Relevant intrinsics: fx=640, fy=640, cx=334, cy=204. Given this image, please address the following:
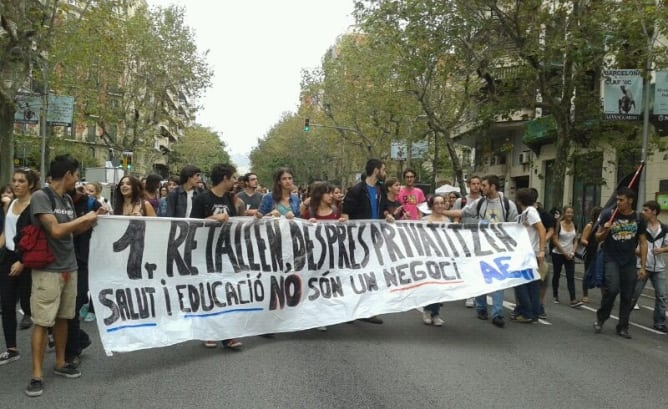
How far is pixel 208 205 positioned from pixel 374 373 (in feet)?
7.68

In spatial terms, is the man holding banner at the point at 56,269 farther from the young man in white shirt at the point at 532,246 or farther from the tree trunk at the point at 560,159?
the tree trunk at the point at 560,159

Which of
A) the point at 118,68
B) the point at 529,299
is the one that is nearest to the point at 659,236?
the point at 529,299

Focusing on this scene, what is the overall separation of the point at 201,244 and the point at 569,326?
488 centimetres

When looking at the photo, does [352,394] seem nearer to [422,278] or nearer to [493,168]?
[422,278]

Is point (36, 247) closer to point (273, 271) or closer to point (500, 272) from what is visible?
point (273, 271)

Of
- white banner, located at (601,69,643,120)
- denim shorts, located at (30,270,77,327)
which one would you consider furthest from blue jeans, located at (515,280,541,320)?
white banner, located at (601,69,643,120)

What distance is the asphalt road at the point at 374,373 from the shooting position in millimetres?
4805

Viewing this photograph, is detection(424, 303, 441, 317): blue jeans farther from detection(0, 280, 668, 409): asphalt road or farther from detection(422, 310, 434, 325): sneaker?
detection(0, 280, 668, 409): asphalt road

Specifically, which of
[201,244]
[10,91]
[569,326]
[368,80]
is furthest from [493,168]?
[201,244]

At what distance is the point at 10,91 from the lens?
1633 centimetres

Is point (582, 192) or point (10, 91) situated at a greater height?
point (10, 91)

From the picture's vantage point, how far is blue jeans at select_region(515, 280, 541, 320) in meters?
8.13

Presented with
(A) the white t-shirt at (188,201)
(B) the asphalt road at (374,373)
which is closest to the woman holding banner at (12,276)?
(B) the asphalt road at (374,373)

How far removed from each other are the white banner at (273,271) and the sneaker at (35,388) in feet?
2.08
